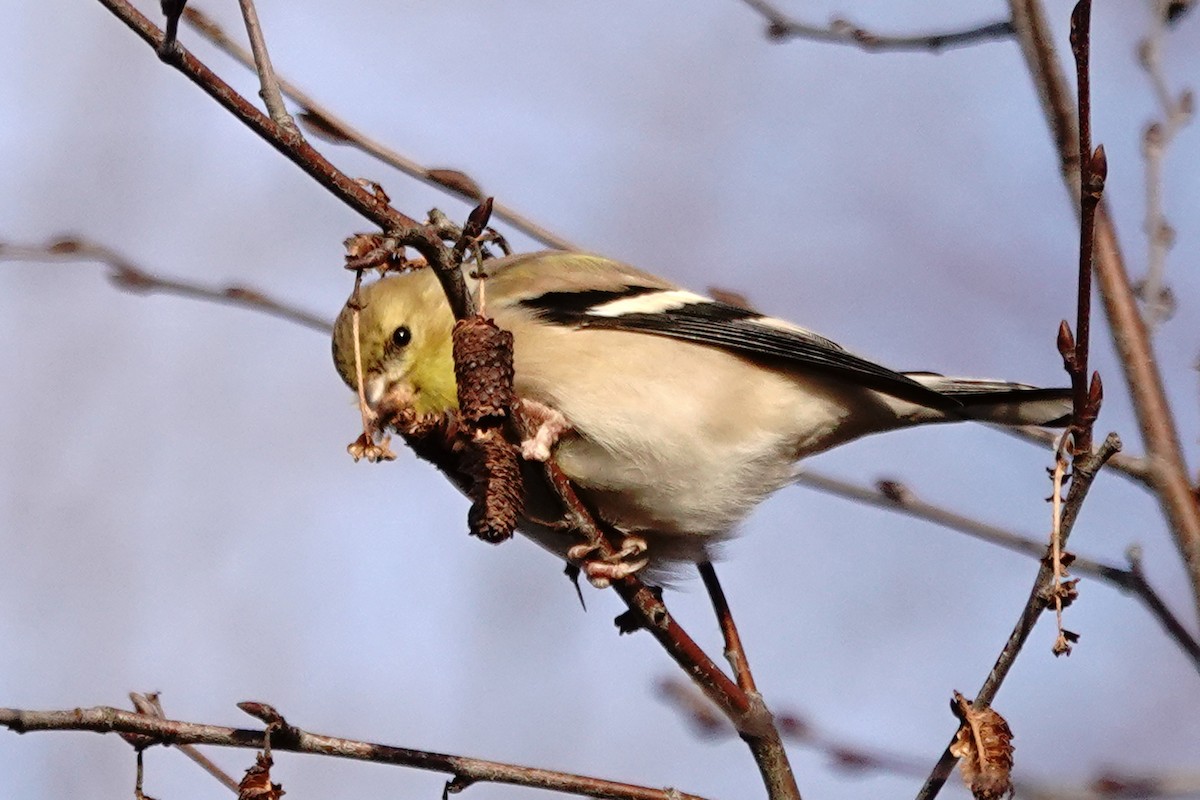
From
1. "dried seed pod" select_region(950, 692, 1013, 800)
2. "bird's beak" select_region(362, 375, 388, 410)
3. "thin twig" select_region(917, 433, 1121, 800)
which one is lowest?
"dried seed pod" select_region(950, 692, 1013, 800)

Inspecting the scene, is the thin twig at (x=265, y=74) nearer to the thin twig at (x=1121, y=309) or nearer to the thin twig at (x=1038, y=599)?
the thin twig at (x=1038, y=599)

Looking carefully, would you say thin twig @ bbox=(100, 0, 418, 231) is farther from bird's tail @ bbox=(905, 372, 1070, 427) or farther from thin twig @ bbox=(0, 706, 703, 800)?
bird's tail @ bbox=(905, 372, 1070, 427)

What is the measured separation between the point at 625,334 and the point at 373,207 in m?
1.80

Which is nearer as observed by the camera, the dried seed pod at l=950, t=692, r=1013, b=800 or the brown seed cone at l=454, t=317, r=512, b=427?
the dried seed pod at l=950, t=692, r=1013, b=800

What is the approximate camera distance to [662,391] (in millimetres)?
3711

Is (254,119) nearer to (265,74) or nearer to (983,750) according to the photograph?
(265,74)

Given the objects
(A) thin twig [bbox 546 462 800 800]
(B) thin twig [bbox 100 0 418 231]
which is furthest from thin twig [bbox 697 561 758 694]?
(B) thin twig [bbox 100 0 418 231]

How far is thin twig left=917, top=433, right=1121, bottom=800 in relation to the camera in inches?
86.4

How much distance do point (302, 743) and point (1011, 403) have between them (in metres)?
2.11

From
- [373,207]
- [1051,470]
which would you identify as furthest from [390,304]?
[1051,470]

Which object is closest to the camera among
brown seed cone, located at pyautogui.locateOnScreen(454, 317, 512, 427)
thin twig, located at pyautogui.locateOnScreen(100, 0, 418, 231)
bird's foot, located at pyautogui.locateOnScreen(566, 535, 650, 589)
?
thin twig, located at pyautogui.locateOnScreen(100, 0, 418, 231)

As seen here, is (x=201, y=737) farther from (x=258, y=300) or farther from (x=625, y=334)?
(x=625, y=334)

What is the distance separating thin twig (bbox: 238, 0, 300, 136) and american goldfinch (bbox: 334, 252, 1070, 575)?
52.4 inches

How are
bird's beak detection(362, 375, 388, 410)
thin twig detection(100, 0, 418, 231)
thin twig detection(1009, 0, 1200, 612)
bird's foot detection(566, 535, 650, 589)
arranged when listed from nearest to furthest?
1. thin twig detection(100, 0, 418, 231)
2. thin twig detection(1009, 0, 1200, 612)
3. bird's foot detection(566, 535, 650, 589)
4. bird's beak detection(362, 375, 388, 410)
